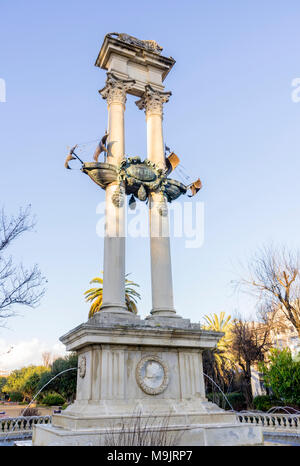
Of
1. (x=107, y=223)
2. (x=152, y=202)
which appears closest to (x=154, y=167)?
(x=152, y=202)

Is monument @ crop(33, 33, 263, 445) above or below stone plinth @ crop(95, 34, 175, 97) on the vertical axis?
below

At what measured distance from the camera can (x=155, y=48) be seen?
600 inches

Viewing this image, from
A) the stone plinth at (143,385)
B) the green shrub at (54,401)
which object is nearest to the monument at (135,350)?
the stone plinth at (143,385)

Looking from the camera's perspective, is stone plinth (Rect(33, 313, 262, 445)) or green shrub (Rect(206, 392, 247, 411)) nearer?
stone plinth (Rect(33, 313, 262, 445))

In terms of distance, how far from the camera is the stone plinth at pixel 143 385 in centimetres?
798

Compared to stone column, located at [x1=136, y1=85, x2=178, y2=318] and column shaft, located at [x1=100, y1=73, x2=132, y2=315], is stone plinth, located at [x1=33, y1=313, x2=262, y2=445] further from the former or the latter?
stone column, located at [x1=136, y1=85, x2=178, y2=318]

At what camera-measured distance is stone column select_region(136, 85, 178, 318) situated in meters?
11.0

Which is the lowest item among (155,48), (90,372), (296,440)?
(296,440)

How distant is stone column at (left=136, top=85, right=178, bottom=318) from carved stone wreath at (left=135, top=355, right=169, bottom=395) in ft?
5.36

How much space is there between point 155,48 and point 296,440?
1642cm

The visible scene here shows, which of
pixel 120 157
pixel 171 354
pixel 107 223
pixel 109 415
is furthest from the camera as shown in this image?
pixel 120 157

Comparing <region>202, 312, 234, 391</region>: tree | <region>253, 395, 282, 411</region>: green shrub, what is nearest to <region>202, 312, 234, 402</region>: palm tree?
<region>202, 312, 234, 391</region>: tree
